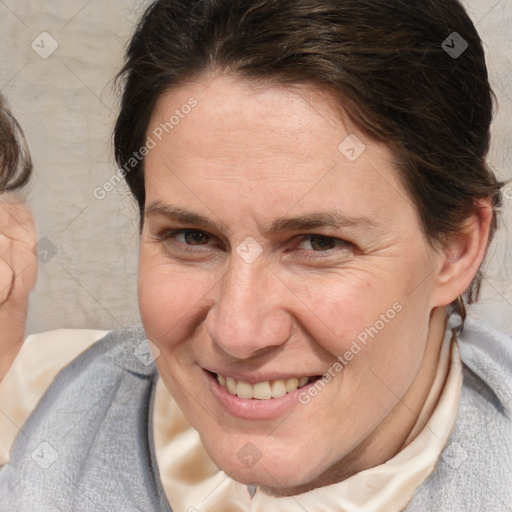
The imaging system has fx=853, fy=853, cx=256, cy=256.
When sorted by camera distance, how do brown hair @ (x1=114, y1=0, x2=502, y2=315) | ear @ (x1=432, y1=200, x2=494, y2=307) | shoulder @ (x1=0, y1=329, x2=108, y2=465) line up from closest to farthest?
brown hair @ (x1=114, y1=0, x2=502, y2=315), ear @ (x1=432, y1=200, x2=494, y2=307), shoulder @ (x1=0, y1=329, x2=108, y2=465)

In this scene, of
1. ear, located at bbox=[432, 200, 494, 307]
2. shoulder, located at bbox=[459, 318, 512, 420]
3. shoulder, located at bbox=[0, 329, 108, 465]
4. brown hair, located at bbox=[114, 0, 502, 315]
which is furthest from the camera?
shoulder, located at bbox=[0, 329, 108, 465]

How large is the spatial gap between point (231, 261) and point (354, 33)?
23 centimetres

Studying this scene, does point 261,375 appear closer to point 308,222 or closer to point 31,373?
point 308,222

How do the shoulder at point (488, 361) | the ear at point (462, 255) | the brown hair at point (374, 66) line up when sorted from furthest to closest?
the shoulder at point (488, 361), the ear at point (462, 255), the brown hair at point (374, 66)

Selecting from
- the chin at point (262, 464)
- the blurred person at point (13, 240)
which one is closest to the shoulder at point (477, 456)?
the chin at point (262, 464)

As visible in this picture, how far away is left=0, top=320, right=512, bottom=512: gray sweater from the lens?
3.01 ft

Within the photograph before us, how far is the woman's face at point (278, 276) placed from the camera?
0.75 meters

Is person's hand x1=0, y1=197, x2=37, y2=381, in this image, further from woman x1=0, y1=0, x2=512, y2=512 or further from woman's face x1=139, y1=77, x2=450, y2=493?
woman's face x1=139, y1=77, x2=450, y2=493

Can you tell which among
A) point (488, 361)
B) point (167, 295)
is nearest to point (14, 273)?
point (167, 295)

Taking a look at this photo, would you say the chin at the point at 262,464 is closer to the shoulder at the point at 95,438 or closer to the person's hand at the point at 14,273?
the shoulder at the point at 95,438

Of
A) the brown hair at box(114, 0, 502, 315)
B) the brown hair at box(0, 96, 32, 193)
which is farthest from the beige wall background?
the brown hair at box(114, 0, 502, 315)

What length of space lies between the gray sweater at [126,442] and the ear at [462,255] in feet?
0.50

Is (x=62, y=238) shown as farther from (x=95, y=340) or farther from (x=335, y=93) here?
(x=335, y=93)

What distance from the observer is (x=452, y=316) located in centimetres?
106
